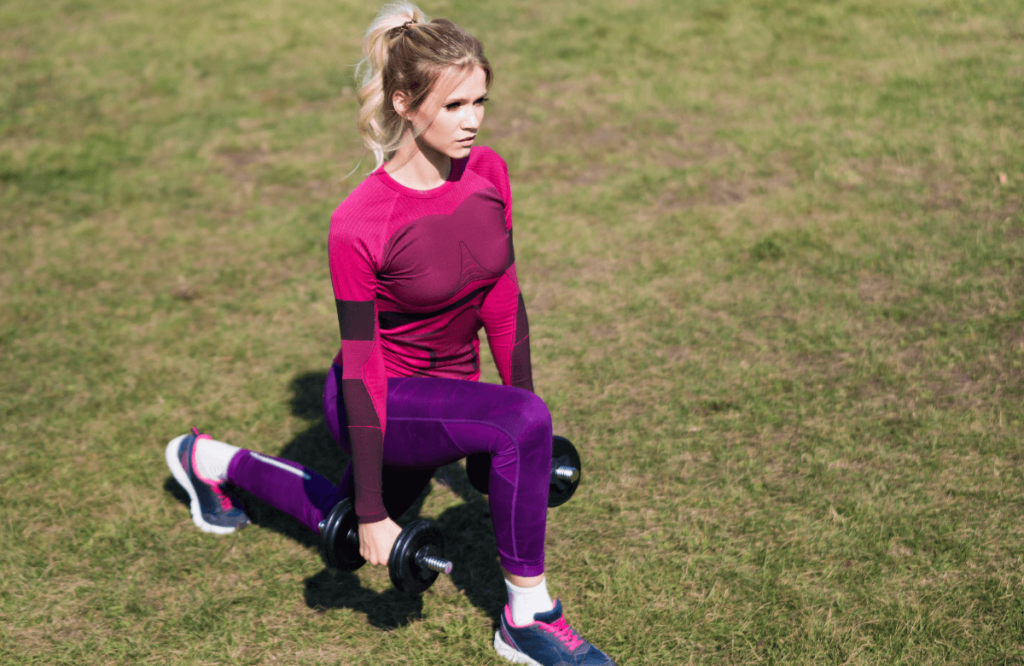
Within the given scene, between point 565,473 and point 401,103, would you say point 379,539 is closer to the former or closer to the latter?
point 565,473

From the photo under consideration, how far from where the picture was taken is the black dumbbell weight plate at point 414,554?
10.1ft

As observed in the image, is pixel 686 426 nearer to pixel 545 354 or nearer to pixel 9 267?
pixel 545 354

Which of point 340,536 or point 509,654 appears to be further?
point 509,654

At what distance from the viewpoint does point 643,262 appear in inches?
258

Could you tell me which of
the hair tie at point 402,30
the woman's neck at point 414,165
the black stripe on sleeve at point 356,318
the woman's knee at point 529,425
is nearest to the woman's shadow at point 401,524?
the woman's knee at point 529,425

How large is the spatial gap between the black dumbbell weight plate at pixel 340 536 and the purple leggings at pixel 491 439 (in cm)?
24

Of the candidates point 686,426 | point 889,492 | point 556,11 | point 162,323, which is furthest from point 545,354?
point 556,11

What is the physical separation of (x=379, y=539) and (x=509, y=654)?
2.61 feet

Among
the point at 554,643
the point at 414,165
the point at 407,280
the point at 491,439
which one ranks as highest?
the point at 414,165

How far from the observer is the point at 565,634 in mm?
3395

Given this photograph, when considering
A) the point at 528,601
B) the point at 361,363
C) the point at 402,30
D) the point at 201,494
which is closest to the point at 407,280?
the point at 361,363

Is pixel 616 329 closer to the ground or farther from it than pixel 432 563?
closer to the ground

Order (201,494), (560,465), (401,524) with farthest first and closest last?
(401,524), (201,494), (560,465)

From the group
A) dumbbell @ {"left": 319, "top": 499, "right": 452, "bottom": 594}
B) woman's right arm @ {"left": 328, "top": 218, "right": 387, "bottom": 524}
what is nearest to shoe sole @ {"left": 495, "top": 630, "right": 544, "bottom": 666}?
dumbbell @ {"left": 319, "top": 499, "right": 452, "bottom": 594}
